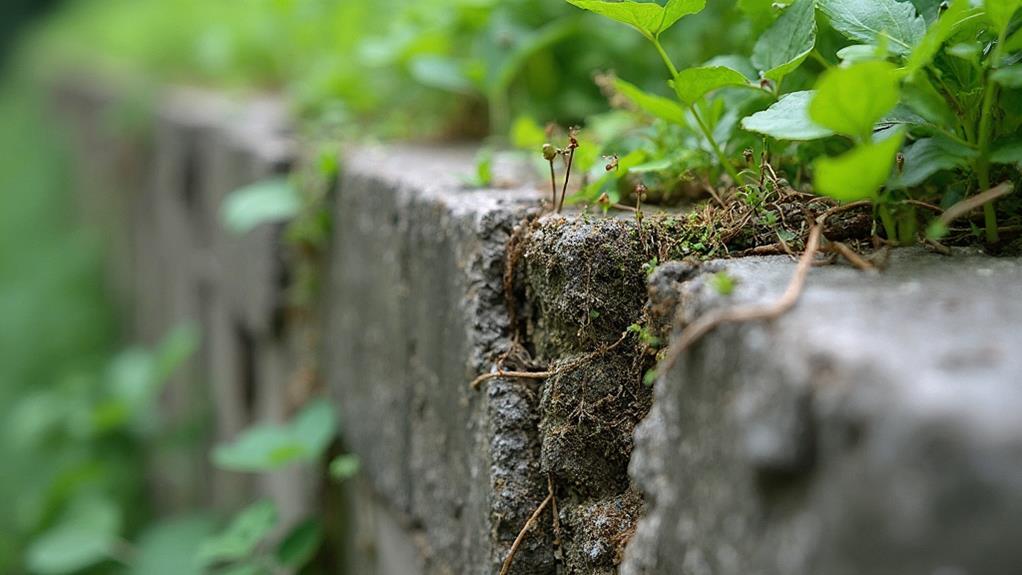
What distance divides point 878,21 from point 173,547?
8.05ft

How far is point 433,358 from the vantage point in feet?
4.59

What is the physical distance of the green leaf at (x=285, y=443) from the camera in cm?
188

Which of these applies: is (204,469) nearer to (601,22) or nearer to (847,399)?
(601,22)

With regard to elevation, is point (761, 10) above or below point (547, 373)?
above

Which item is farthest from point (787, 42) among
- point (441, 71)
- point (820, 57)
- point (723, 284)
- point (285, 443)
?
point (285, 443)

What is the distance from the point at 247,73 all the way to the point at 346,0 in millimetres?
939

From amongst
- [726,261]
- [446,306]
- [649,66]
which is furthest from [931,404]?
[649,66]

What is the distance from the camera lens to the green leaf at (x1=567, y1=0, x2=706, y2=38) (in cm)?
104

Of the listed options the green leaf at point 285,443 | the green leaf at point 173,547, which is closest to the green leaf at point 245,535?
the green leaf at point 285,443

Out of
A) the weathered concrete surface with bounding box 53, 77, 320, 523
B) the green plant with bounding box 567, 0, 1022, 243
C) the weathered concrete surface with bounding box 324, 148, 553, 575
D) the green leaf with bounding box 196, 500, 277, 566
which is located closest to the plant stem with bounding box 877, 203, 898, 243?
the green plant with bounding box 567, 0, 1022, 243

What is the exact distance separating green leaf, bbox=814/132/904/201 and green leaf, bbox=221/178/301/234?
1.48 meters

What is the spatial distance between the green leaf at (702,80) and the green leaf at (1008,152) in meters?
0.27

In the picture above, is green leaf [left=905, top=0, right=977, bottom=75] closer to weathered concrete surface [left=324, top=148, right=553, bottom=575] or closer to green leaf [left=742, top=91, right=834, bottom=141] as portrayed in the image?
green leaf [left=742, top=91, right=834, bottom=141]

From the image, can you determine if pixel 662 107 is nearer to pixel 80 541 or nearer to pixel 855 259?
pixel 855 259
